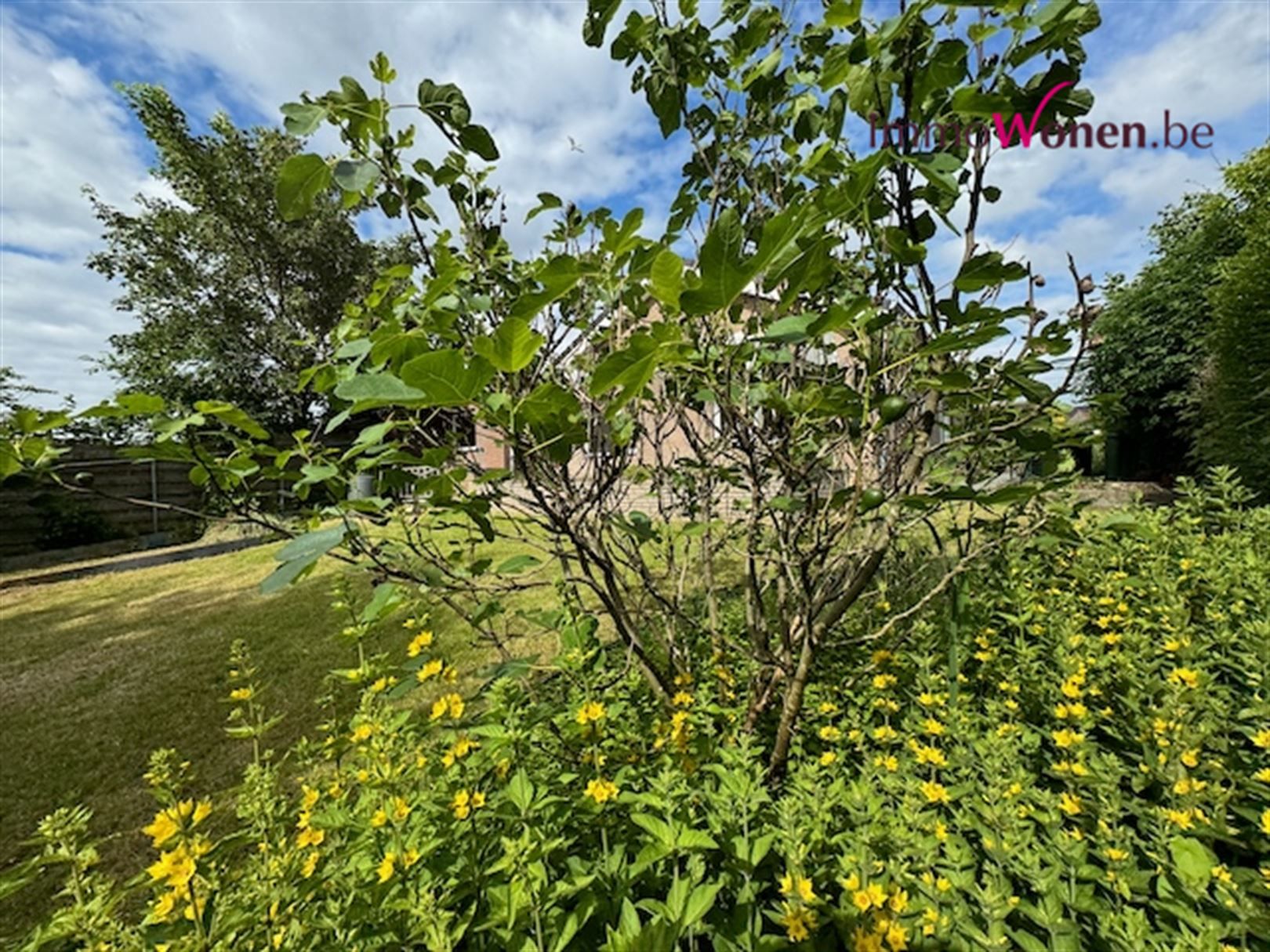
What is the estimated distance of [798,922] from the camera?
935 mm

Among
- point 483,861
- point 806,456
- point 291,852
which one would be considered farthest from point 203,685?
point 806,456

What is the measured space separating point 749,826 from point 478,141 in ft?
4.70

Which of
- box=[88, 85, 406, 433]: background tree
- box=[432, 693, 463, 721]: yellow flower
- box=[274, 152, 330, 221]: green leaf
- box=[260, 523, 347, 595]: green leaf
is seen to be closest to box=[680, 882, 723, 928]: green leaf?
box=[432, 693, 463, 721]: yellow flower

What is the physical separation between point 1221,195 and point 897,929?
14824 mm

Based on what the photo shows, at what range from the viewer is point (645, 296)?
1294 millimetres

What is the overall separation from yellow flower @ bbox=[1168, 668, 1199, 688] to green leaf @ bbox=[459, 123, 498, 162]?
1.87 metres

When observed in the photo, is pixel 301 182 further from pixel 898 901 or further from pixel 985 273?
pixel 898 901

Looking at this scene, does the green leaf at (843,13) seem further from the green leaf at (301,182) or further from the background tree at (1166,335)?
the background tree at (1166,335)

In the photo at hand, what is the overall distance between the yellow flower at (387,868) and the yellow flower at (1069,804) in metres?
1.27

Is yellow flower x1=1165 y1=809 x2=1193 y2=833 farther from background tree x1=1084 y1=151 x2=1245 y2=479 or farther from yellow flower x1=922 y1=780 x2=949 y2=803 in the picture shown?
background tree x1=1084 y1=151 x2=1245 y2=479

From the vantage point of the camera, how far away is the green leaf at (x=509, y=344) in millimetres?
581

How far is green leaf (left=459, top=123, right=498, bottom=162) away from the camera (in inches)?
36.1

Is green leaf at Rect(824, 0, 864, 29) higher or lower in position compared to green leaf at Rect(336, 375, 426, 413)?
higher

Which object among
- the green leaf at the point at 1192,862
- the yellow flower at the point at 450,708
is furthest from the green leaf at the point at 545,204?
the green leaf at the point at 1192,862
